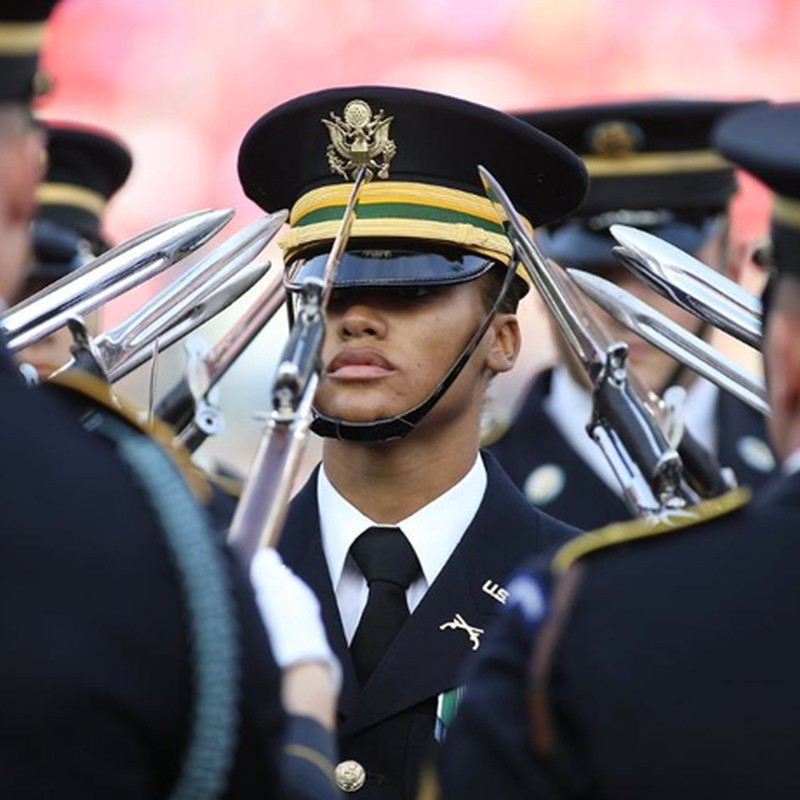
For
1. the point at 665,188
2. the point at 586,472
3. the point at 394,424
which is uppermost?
the point at 394,424

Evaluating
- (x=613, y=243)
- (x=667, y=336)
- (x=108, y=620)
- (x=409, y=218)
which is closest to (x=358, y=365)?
(x=409, y=218)

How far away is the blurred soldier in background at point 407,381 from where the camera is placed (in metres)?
5.38

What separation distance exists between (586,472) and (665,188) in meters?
0.94

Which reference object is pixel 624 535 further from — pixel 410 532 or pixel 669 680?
pixel 410 532

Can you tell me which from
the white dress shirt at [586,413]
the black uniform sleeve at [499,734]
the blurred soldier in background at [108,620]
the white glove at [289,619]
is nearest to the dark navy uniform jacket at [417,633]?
the white glove at [289,619]

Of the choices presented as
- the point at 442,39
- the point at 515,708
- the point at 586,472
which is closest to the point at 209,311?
the point at 515,708

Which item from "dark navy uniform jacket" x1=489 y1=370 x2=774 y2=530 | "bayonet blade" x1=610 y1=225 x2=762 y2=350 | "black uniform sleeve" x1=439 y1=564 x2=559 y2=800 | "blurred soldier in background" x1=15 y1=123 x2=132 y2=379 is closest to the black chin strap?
"bayonet blade" x1=610 y1=225 x2=762 y2=350

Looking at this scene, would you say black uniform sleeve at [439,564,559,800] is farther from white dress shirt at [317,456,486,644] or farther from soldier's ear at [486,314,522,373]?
soldier's ear at [486,314,522,373]

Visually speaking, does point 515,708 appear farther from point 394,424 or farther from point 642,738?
point 394,424

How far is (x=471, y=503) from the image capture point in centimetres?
566

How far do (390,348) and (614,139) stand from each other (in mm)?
3085

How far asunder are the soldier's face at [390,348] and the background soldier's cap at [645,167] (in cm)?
267

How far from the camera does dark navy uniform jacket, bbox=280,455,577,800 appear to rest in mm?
5250

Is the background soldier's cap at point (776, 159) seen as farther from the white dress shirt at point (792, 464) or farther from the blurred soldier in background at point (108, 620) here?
the blurred soldier in background at point (108, 620)
